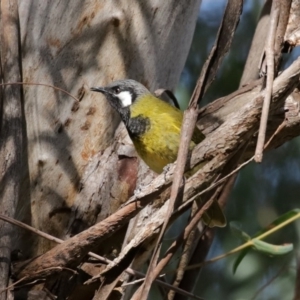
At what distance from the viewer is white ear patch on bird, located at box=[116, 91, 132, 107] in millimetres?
2348

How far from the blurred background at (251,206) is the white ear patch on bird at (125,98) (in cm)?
75

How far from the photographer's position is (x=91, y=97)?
2098mm

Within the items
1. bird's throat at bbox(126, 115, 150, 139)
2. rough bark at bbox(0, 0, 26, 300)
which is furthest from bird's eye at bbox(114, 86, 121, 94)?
rough bark at bbox(0, 0, 26, 300)

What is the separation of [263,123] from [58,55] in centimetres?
97

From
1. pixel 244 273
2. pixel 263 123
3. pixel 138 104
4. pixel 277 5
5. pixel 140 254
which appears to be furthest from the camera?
pixel 244 273

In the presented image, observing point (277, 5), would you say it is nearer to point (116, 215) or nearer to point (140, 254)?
point (116, 215)

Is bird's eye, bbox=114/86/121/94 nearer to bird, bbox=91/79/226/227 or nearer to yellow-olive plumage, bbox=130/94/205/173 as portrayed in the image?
bird, bbox=91/79/226/227

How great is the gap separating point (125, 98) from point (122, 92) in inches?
8.8

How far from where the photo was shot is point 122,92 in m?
2.33

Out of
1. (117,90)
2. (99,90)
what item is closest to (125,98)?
(117,90)

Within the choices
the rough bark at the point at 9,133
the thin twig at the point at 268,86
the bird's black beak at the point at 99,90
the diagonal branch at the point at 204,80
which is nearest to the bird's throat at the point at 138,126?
the bird's black beak at the point at 99,90

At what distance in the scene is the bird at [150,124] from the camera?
226 cm

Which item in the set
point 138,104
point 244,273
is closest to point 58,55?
point 138,104

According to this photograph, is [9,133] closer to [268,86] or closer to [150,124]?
[150,124]
